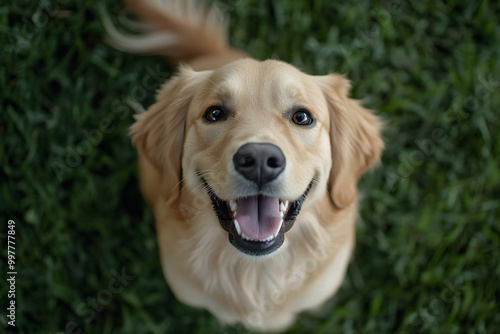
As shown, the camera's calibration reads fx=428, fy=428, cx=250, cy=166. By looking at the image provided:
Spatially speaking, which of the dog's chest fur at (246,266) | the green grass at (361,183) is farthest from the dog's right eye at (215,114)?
the green grass at (361,183)

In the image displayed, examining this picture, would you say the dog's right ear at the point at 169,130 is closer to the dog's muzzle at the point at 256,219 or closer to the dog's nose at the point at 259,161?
the dog's muzzle at the point at 256,219

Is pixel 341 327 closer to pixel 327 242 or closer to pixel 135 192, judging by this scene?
pixel 327 242

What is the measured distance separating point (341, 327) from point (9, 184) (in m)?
2.57

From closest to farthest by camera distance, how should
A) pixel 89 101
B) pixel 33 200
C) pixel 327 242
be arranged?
pixel 327 242 < pixel 33 200 < pixel 89 101

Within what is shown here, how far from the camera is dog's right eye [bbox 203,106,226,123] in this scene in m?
1.97

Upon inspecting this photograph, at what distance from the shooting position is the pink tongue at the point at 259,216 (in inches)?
76.9

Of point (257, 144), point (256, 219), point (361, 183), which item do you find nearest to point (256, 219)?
point (256, 219)

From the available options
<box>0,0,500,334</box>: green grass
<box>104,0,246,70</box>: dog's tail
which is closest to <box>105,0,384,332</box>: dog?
<box>104,0,246,70</box>: dog's tail

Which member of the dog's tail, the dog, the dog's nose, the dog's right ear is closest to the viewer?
the dog's nose

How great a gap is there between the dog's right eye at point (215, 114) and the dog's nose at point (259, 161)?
1.01 feet

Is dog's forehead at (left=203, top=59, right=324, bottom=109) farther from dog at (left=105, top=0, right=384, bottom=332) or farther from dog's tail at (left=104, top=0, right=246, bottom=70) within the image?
dog's tail at (left=104, top=0, right=246, bottom=70)

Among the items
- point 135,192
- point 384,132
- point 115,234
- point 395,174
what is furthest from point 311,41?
point 115,234

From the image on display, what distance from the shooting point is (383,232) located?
3.28 meters

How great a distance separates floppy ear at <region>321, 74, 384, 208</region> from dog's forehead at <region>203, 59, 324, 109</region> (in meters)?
0.28
